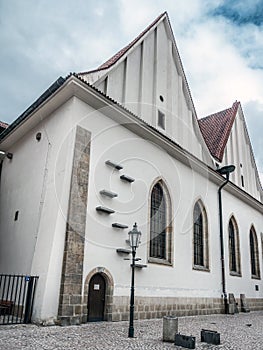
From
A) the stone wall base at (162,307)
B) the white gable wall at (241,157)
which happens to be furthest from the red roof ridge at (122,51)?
the white gable wall at (241,157)

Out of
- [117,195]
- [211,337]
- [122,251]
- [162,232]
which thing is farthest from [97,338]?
[162,232]

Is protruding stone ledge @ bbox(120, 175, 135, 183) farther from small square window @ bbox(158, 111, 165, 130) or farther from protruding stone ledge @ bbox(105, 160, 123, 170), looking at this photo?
small square window @ bbox(158, 111, 165, 130)

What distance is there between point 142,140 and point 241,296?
34.8 ft

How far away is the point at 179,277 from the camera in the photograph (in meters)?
13.2

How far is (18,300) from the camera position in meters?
9.74

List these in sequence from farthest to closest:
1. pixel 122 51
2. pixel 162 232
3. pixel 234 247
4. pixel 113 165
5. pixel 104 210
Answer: pixel 234 247
pixel 122 51
pixel 162 232
pixel 113 165
pixel 104 210

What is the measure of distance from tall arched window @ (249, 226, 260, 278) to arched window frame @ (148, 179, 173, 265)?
33.0ft

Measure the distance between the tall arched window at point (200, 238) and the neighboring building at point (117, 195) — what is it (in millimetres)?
52

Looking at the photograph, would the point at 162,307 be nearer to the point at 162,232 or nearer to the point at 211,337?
the point at 162,232

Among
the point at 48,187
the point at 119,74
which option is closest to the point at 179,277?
the point at 48,187

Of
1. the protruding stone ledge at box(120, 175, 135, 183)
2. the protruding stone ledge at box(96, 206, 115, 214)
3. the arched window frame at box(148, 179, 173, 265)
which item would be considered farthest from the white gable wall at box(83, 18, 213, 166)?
the protruding stone ledge at box(96, 206, 115, 214)

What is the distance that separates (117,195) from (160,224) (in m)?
3.12

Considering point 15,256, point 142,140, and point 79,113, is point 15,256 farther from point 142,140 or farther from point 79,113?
point 142,140

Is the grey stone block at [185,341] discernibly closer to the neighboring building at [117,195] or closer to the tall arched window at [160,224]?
the neighboring building at [117,195]
